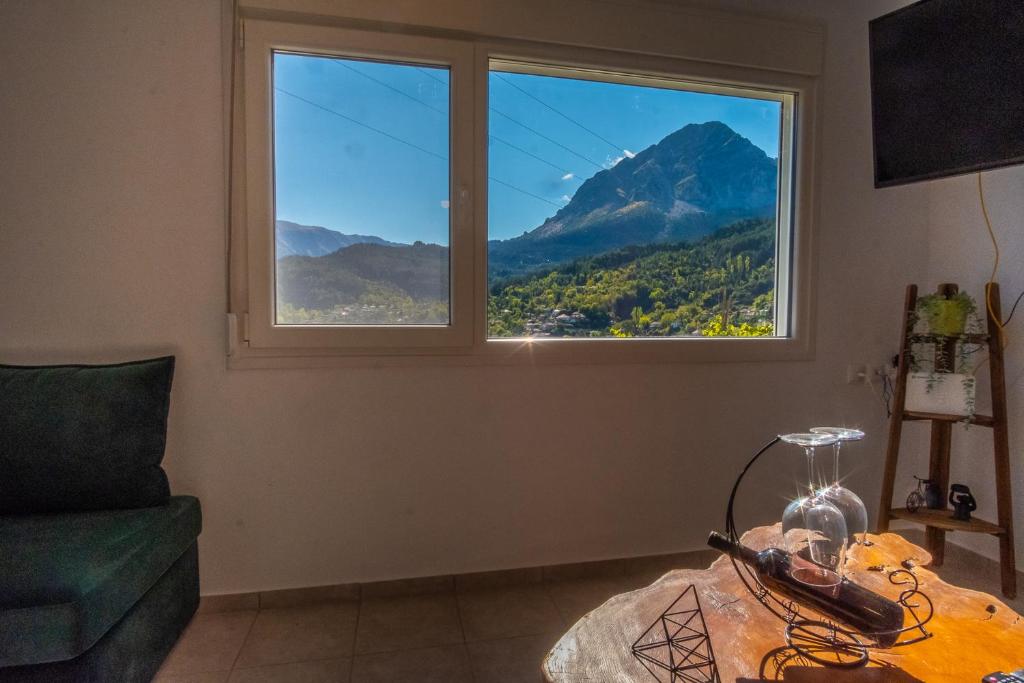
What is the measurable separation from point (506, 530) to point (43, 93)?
7.84 ft

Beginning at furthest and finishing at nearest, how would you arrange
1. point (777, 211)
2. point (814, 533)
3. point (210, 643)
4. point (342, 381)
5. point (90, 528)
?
point (777, 211) → point (342, 381) → point (210, 643) → point (90, 528) → point (814, 533)

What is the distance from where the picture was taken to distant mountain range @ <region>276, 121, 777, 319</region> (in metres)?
2.18

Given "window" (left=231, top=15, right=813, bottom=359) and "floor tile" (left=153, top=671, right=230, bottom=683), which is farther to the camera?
"window" (left=231, top=15, right=813, bottom=359)

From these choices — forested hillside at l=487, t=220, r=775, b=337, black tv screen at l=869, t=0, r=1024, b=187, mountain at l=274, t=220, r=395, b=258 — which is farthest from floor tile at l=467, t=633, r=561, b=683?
black tv screen at l=869, t=0, r=1024, b=187

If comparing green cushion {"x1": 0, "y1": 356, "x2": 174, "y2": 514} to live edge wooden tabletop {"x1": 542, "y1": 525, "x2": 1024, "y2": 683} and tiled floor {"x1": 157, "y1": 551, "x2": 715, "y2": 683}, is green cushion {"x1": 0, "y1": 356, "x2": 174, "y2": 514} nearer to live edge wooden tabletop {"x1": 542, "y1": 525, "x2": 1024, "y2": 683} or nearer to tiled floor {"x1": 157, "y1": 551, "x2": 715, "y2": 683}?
tiled floor {"x1": 157, "y1": 551, "x2": 715, "y2": 683}

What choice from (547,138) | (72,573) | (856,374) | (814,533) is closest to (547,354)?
(547,138)

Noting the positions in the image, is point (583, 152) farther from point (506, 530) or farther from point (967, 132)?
point (506, 530)

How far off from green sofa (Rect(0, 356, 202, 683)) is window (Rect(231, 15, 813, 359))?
0.47 meters

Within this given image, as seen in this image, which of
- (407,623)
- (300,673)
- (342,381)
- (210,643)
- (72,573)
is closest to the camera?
(72,573)

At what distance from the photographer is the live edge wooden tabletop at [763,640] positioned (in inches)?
39.8

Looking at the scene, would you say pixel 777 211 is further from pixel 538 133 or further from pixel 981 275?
pixel 538 133

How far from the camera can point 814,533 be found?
1.19 metres

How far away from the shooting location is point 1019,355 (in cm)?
235

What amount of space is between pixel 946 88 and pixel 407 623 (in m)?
2.77
